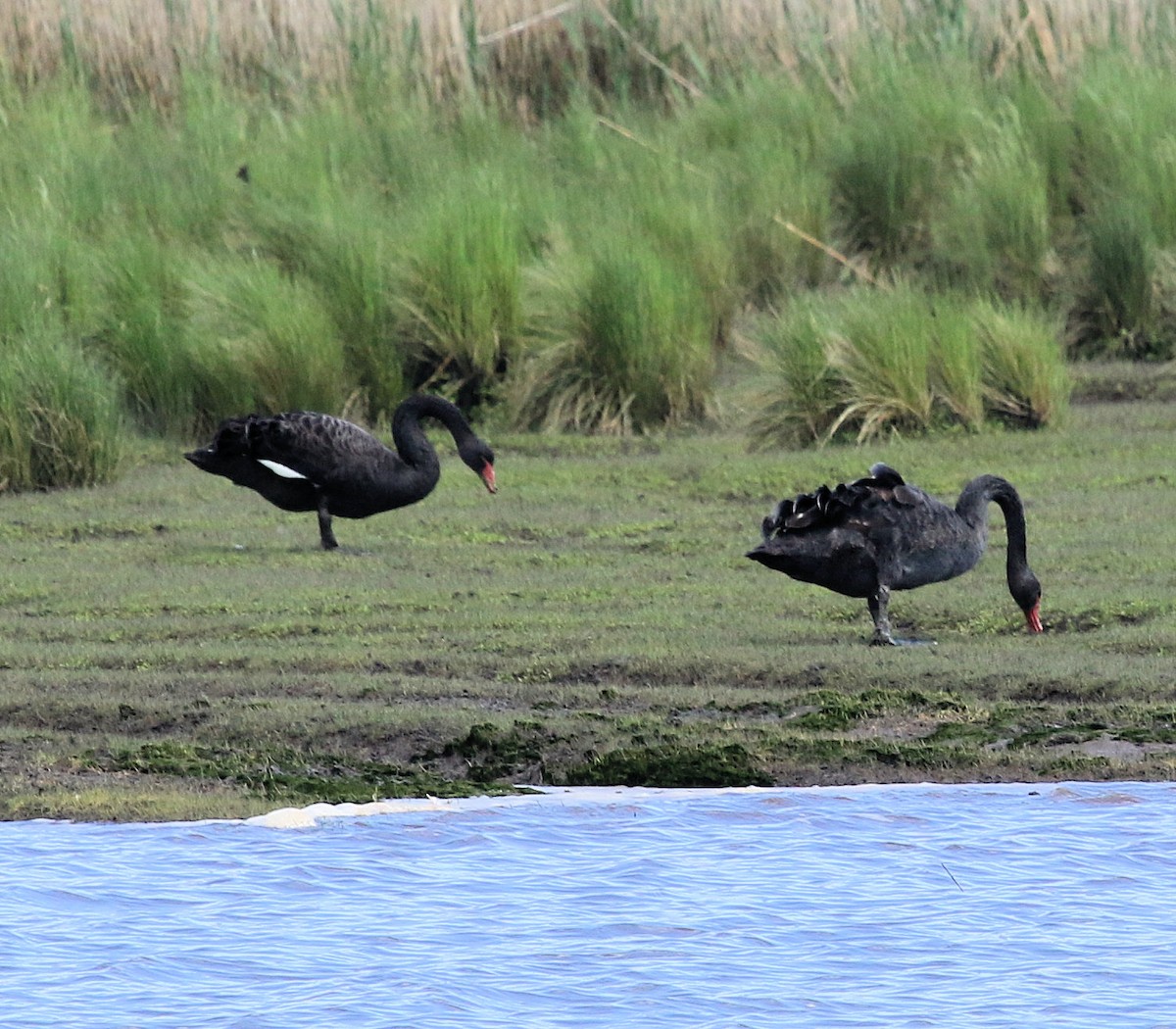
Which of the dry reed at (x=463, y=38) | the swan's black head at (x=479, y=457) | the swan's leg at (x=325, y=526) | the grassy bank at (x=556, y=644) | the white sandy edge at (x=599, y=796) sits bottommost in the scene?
the white sandy edge at (x=599, y=796)

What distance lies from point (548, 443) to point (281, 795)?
7699mm

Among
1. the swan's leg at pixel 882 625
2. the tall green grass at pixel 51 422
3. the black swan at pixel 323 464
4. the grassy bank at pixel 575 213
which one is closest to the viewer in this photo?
the swan's leg at pixel 882 625

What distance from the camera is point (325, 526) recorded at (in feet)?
40.7

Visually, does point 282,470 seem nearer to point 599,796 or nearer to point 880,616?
point 880,616

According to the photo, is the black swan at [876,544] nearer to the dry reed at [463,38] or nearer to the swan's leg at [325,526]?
the swan's leg at [325,526]

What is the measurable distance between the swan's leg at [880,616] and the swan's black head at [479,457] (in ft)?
11.5

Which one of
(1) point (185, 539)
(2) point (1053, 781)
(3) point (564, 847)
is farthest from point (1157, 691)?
(1) point (185, 539)

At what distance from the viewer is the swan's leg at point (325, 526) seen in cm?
1239

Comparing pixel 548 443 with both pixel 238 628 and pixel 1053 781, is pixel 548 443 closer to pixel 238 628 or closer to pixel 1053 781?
pixel 238 628

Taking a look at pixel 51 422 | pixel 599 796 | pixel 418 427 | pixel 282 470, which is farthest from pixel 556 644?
pixel 51 422

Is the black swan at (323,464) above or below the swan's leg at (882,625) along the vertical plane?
above

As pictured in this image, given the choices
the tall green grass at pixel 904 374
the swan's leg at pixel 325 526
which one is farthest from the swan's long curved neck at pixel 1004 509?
the tall green grass at pixel 904 374

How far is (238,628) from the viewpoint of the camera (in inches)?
415

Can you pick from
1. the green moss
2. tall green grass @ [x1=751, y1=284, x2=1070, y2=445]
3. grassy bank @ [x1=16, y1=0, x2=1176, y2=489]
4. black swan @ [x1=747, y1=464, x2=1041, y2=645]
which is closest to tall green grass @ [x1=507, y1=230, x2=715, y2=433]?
grassy bank @ [x1=16, y1=0, x2=1176, y2=489]
